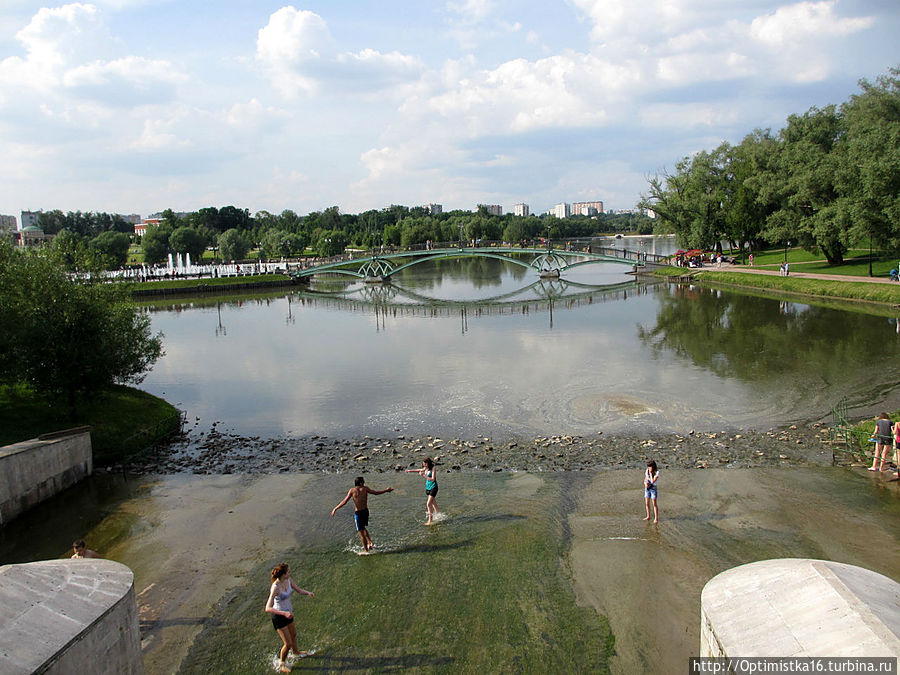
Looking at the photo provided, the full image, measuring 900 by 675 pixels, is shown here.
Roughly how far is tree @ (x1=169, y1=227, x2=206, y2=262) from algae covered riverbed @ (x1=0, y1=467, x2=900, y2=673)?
8793 centimetres

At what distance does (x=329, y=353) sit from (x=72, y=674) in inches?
1030

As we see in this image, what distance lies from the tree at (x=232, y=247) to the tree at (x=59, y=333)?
79.0m

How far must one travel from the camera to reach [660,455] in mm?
15016

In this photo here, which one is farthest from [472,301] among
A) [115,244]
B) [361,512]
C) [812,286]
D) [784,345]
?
[115,244]

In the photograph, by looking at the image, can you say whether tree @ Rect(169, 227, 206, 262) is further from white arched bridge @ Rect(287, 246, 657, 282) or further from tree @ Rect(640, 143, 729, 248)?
tree @ Rect(640, 143, 729, 248)

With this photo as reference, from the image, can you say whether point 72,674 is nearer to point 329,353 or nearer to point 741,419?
point 741,419

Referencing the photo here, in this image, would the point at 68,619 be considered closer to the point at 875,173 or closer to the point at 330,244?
the point at 875,173

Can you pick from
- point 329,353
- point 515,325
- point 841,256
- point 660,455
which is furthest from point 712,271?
point 660,455

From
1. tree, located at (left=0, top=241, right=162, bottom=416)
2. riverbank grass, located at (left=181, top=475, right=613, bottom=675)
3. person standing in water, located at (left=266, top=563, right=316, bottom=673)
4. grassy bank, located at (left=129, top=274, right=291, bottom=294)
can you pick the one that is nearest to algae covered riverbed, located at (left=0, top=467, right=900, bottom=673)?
riverbank grass, located at (left=181, top=475, right=613, bottom=675)

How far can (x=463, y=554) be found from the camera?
411 inches

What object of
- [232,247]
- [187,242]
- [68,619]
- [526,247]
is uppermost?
[187,242]

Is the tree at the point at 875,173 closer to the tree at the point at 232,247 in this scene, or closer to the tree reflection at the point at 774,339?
the tree reflection at the point at 774,339

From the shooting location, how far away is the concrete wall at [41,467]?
42.6 ft

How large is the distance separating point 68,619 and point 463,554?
6.01m
